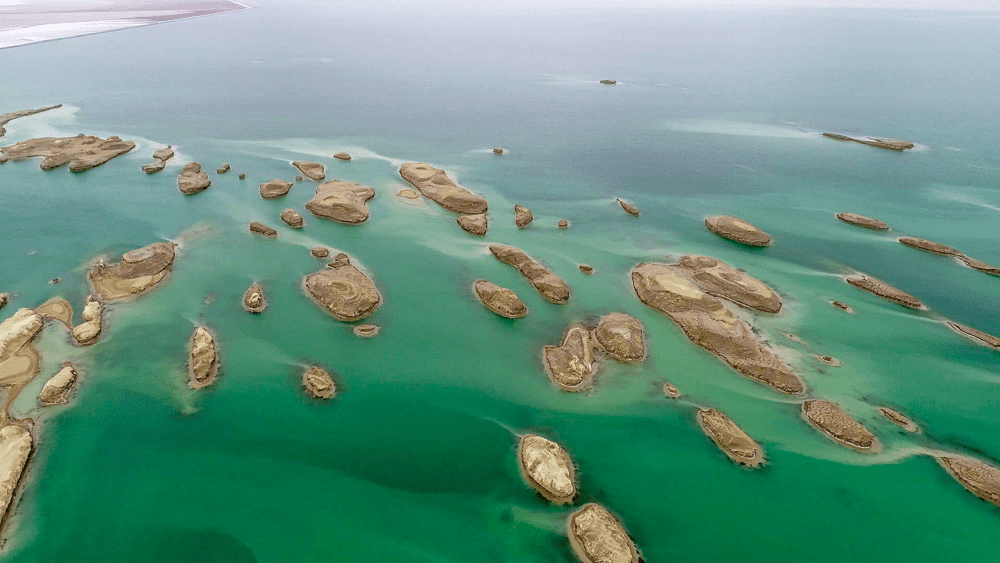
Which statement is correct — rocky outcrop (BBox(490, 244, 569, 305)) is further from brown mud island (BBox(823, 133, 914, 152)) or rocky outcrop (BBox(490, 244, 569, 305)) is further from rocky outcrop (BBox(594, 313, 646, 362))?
brown mud island (BBox(823, 133, 914, 152))

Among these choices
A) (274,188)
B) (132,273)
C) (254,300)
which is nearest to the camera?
(254,300)

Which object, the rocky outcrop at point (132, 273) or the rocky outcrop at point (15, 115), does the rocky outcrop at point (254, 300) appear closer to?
the rocky outcrop at point (132, 273)

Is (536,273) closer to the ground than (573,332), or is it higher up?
higher up

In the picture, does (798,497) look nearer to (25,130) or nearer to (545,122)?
(545,122)

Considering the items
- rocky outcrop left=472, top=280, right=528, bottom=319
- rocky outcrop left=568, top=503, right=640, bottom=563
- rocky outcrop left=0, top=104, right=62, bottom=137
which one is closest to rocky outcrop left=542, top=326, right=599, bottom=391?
rocky outcrop left=472, top=280, right=528, bottom=319

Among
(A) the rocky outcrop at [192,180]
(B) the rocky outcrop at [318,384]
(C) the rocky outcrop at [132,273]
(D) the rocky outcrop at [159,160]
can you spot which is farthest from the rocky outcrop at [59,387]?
(D) the rocky outcrop at [159,160]

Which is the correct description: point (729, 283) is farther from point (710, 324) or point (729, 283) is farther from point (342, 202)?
point (342, 202)

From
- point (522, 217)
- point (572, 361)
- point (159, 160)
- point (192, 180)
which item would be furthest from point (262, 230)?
point (572, 361)
